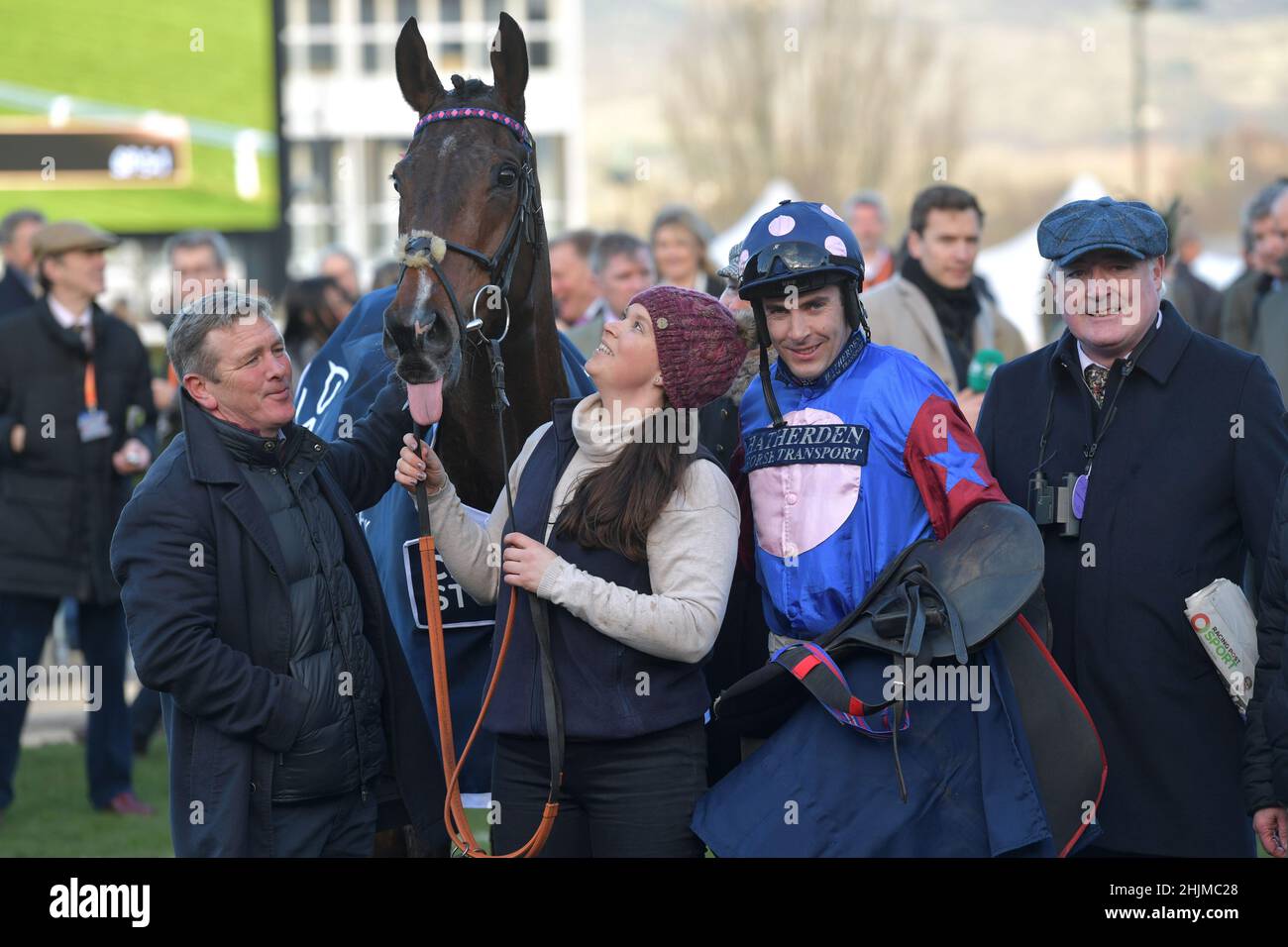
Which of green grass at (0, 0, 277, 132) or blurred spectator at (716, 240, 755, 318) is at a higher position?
green grass at (0, 0, 277, 132)

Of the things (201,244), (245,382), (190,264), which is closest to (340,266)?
(201,244)

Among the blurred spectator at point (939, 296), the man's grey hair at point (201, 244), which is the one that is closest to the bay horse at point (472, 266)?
the blurred spectator at point (939, 296)

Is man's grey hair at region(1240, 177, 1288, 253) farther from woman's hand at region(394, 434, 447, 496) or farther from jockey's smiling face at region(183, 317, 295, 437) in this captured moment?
jockey's smiling face at region(183, 317, 295, 437)

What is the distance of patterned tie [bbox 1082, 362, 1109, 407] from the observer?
3428mm

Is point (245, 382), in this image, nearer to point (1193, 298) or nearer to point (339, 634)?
point (339, 634)

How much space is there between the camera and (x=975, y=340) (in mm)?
5969

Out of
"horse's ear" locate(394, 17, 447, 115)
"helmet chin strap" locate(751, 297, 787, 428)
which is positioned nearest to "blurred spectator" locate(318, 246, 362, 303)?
"horse's ear" locate(394, 17, 447, 115)

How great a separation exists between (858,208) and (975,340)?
9.51ft

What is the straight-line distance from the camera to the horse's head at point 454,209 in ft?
10.8

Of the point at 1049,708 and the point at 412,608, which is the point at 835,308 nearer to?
the point at 1049,708

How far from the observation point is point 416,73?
12.6ft

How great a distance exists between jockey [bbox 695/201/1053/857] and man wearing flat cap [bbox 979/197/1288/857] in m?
0.37

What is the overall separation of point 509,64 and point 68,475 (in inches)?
141
